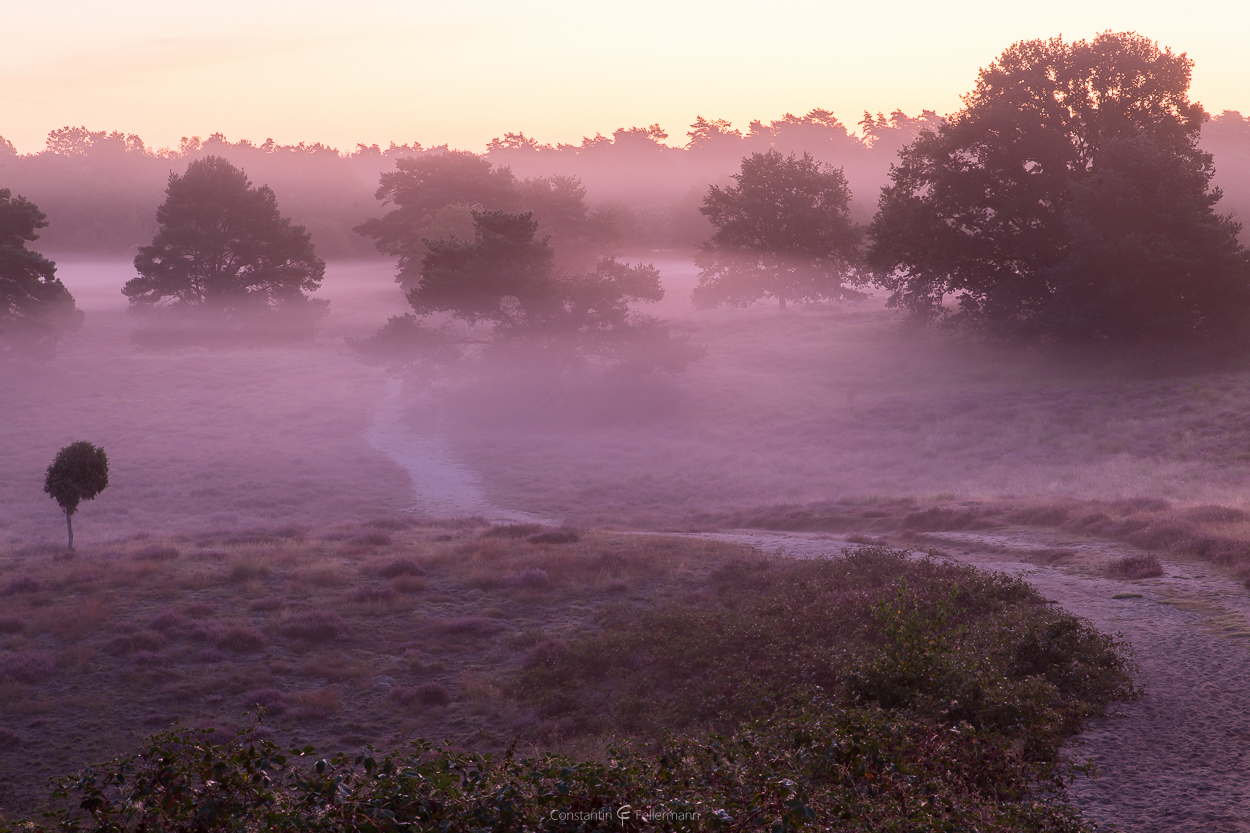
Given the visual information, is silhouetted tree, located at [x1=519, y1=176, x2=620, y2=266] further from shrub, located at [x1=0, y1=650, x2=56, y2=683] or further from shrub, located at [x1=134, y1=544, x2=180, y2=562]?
shrub, located at [x1=0, y1=650, x2=56, y2=683]

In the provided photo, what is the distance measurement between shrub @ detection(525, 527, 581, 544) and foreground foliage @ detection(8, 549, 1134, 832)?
715cm

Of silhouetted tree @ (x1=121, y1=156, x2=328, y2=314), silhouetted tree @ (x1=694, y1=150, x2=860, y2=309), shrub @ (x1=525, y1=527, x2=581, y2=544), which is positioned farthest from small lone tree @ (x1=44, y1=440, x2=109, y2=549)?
silhouetted tree @ (x1=694, y1=150, x2=860, y2=309)

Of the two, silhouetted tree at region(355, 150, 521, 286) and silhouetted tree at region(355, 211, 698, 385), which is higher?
silhouetted tree at region(355, 150, 521, 286)

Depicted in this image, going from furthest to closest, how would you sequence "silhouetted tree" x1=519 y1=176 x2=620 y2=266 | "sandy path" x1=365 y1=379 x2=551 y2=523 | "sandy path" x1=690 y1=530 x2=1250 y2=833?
1. "silhouetted tree" x1=519 y1=176 x2=620 y2=266
2. "sandy path" x1=365 y1=379 x2=551 y2=523
3. "sandy path" x1=690 y1=530 x2=1250 y2=833

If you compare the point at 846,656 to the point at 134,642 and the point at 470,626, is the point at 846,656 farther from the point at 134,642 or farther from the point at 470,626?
the point at 134,642

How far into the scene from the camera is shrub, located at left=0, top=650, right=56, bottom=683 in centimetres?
1351

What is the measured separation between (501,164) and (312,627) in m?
63.3

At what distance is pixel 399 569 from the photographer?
2002cm

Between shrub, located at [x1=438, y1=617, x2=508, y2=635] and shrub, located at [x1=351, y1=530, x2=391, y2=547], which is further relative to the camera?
shrub, located at [x1=351, y1=530, x2=391, y2=547]

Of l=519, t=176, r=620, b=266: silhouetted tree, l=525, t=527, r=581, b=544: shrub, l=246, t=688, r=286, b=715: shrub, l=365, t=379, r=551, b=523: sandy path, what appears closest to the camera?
l=246, t=688, r=286, b=715: shrub

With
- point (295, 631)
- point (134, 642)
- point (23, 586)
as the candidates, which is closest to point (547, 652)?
point (295, 631)

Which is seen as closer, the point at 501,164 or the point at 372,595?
the point at 372,595

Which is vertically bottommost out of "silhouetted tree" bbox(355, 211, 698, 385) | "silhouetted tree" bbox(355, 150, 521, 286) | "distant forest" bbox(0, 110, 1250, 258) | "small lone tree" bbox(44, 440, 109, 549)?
"small lone tree" bbox(44, 440, 109, 549)

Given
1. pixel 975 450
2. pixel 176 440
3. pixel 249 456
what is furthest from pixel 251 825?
pixel 176 440
